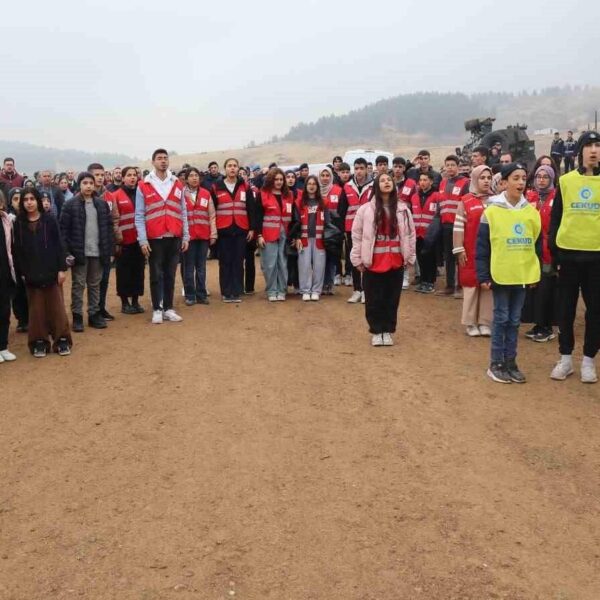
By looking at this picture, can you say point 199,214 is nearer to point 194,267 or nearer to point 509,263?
point 194,267

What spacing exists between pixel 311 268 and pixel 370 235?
2.75 metres

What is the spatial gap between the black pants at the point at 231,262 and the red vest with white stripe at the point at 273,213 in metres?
0.38

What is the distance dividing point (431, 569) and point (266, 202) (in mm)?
6729

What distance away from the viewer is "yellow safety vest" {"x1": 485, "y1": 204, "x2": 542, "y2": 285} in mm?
5680

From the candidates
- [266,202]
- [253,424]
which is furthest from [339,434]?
[266,202]

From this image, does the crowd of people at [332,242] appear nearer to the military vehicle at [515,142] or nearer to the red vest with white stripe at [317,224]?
the red vest with white stripe at [317,224]

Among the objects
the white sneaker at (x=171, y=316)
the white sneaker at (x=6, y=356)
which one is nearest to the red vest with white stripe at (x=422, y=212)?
the white sneaker at (x=171, y=316)

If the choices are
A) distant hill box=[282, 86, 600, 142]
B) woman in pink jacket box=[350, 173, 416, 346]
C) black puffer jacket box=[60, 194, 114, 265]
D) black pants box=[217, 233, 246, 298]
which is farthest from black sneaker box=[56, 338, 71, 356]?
distant hill box=[282, 86, 600, 142]

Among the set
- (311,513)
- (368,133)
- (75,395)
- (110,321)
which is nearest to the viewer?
(311,513)

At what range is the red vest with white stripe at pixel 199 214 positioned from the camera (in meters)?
8.98

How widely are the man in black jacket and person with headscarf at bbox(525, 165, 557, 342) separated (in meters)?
5.10

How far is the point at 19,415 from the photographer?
5.16 meters

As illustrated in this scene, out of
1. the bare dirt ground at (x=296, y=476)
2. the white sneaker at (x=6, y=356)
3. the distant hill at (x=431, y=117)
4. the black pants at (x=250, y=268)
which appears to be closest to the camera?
the bare dirt ground at (x=296, y=476)

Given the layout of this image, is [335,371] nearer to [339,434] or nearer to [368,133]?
[339,434]
